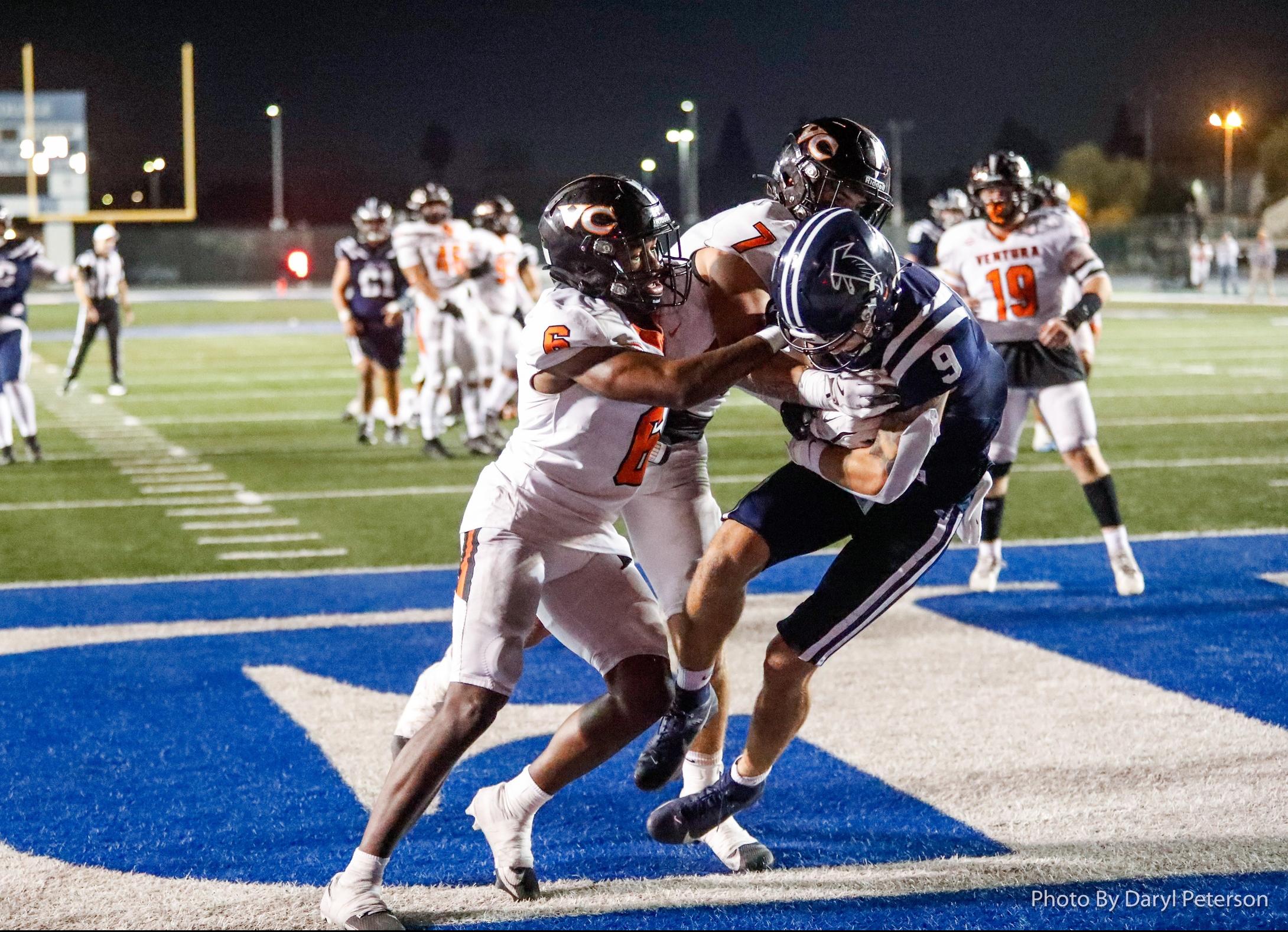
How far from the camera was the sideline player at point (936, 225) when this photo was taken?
13.5 m

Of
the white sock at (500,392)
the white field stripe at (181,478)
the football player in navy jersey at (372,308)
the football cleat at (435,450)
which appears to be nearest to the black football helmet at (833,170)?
the white field stripe at (181,478)

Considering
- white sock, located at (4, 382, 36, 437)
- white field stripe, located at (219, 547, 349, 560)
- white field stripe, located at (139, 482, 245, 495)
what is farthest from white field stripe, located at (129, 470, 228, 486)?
white field stripe, located at (219, 547, 349, 560)

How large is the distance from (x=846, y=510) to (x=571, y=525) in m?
0.78

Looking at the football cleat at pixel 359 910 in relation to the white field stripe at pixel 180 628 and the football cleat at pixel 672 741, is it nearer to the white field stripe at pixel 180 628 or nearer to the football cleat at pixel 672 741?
the football cleat at pixel 672 741

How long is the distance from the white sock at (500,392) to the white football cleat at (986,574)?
582cm

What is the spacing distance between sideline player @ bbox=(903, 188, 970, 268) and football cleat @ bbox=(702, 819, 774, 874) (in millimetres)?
9354

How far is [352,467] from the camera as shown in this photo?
1184 centimetres

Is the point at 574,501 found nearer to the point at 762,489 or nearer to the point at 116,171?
the point at 762,489

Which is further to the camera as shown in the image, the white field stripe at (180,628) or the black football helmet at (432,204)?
the black football helmet at (432,204)

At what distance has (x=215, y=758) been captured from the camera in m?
5.04

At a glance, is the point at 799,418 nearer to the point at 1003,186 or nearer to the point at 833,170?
the point at 833,170

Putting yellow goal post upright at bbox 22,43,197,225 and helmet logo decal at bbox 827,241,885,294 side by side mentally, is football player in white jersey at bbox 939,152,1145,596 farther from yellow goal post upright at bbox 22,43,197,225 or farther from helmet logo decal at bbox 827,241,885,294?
yellow goal post upright at bbox 22,43,197,225

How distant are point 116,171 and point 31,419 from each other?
6346 centimetres

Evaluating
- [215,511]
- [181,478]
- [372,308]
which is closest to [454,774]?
[215,511]
